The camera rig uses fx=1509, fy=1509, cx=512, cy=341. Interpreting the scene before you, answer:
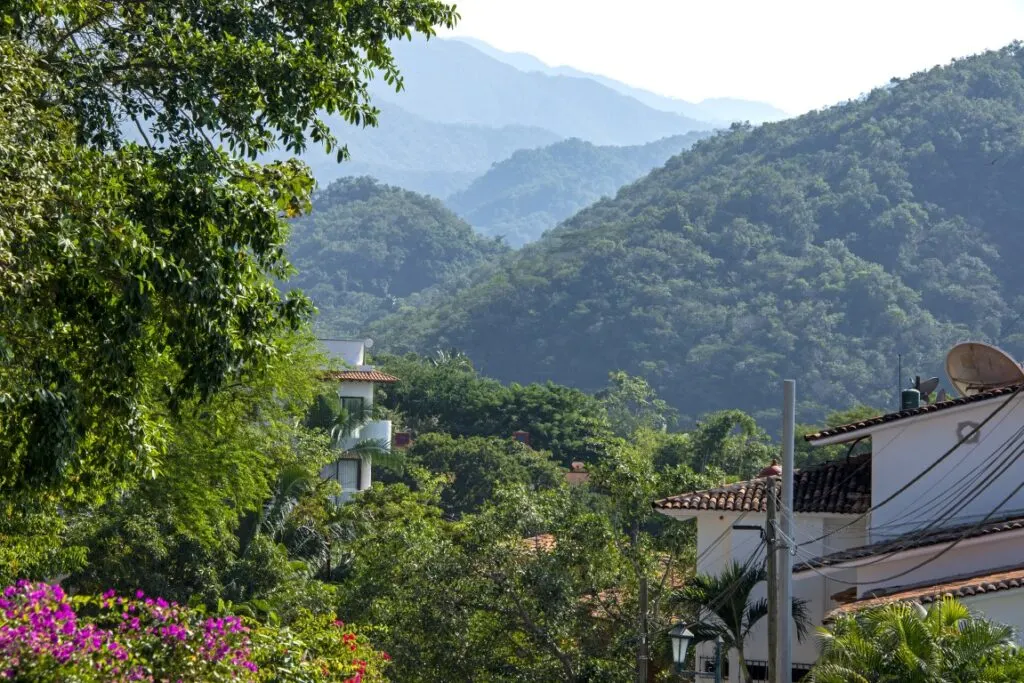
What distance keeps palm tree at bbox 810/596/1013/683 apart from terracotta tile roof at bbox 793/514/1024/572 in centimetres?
669

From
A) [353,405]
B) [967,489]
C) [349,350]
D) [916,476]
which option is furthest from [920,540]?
→ [349,350]

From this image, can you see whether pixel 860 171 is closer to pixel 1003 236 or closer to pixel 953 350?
pixel 1003 236

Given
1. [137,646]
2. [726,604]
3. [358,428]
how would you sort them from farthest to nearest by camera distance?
[358,428]
[726,604]
[137,646]

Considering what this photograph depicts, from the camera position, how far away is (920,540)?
22.6m

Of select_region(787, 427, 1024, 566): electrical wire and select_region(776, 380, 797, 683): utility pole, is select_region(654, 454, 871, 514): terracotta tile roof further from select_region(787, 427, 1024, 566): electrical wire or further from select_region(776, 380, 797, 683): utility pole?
select_region(776, 380, 797, 683): utility pole

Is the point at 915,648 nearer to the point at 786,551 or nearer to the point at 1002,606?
the point at 1002,606

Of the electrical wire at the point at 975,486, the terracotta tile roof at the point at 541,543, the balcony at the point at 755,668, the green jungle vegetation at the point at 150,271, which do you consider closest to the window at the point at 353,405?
the terracotta tile roof at the point at 541,543

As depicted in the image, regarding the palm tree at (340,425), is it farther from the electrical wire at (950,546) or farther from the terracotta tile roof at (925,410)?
the electrical wire at (950,546)

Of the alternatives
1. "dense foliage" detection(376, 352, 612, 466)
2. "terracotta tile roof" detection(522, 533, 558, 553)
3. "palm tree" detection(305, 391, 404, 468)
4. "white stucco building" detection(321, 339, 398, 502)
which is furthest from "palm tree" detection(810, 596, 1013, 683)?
"dense foliage" detection(376, 352, 612, 466)

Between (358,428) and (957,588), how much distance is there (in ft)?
119

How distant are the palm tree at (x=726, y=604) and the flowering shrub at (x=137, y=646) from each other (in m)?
8.75

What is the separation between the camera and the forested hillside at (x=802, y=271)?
144 meters

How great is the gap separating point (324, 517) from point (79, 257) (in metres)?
28.2

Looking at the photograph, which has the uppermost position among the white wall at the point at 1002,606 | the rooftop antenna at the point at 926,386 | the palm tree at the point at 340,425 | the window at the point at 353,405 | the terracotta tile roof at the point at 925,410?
the window at the point at 353,405
